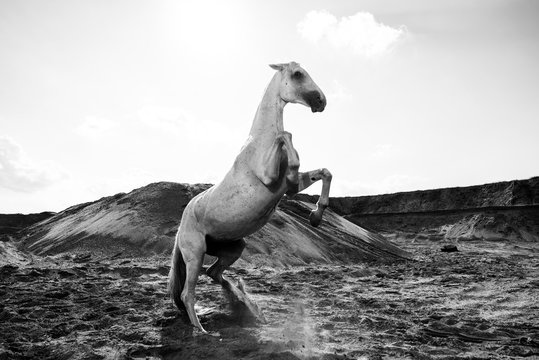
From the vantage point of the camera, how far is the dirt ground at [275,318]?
3699mm

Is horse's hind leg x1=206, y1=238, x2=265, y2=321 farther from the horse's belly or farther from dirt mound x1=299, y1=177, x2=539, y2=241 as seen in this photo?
dirt mound x1=299, y1=177, x2=539, y2=241

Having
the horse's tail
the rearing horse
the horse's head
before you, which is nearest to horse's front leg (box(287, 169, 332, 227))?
the rearing horse

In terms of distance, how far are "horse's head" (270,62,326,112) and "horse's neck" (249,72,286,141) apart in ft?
0.24

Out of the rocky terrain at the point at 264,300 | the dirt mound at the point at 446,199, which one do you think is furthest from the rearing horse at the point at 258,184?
the dirt mound at the point at 446,199

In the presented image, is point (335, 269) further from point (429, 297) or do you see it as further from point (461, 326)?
point (461, 326)

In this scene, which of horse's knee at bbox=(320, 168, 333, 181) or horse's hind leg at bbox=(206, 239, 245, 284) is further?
horse's hind leg at bbox=(206, 239, 245, 284)

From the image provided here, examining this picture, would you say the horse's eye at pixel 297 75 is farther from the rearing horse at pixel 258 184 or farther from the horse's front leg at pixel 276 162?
the horse's front leg at pixel 276 162

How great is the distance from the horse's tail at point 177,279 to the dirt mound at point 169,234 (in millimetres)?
5568

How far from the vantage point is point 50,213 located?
25297mm

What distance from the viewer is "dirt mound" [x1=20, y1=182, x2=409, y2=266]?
11.1m

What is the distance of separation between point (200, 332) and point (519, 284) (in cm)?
584

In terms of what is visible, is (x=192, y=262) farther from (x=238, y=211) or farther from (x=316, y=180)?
(x=316, y=180)

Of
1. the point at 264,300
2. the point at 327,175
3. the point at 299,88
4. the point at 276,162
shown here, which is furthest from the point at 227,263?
the point at 299,88

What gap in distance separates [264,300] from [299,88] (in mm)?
3212
